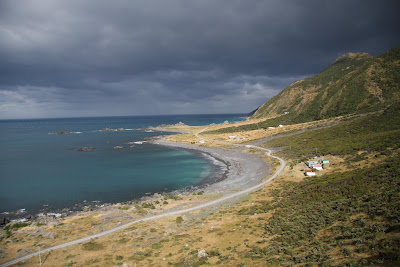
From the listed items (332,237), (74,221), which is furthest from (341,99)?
Answer: (74,221)

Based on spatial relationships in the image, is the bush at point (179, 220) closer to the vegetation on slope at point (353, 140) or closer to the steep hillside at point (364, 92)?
the vegetation on slope at point (353, 140)

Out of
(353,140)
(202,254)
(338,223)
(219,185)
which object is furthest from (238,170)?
(202,254)

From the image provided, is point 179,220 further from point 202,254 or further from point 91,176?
point 91,176

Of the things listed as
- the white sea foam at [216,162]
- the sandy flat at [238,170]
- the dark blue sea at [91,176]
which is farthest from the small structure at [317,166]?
the dark blue sea at [91,176]

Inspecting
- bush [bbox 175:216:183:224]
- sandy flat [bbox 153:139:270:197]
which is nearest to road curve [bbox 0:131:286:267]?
sandy flat [bbox 153:139:270:197]

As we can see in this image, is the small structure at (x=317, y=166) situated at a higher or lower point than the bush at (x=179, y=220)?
higher

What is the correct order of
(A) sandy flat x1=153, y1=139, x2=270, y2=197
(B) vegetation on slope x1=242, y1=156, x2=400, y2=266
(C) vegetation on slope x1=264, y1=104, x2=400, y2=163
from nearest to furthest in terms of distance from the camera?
(B) vegetation on slope x1=242, y1=156, x2=400, y2=266 → (A) sandy flat x1=153, y1=139, x2=270, y2=197 → (C) vegetation on slope x1=264, y1=104, x2=400, y2=163

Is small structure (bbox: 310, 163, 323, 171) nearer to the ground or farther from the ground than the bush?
farther from the ground

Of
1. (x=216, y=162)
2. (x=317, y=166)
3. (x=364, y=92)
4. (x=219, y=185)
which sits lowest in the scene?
(x=219, y=185)

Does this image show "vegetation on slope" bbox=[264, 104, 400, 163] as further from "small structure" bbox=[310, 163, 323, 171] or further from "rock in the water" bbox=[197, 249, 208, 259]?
"rock in the water" bbox=[197, 249, 208, 259]

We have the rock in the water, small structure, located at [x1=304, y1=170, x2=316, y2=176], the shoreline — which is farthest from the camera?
small structure, located at [x1=304, y1=170, x2=316, y2=176]

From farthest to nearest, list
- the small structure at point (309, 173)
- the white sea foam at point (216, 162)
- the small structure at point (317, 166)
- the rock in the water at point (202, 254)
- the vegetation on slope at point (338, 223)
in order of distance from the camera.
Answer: the white sea foam at point (216, 162)
the small structure at point (317, 166)
the small structure at point (309, 173)
the rock in the water at point (202, 254)
the vegetation on slope at point (338, 223)

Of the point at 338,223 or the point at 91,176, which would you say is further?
the point at 91,176

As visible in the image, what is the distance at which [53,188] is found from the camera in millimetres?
61719
